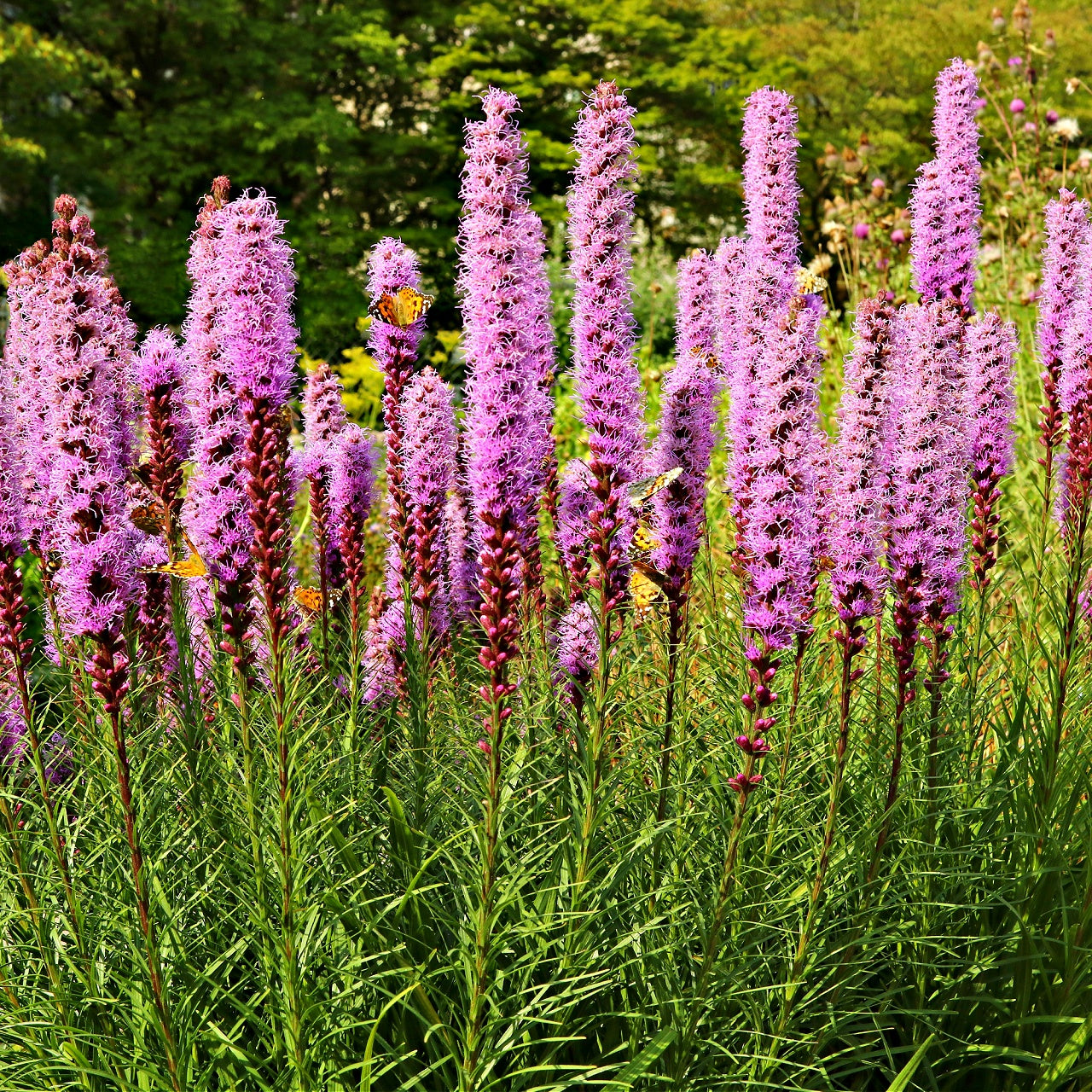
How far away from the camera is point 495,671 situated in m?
2.88

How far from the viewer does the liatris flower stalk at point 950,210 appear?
4.12 meters

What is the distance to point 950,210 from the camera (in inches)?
164

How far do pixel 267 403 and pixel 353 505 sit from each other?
1198mm

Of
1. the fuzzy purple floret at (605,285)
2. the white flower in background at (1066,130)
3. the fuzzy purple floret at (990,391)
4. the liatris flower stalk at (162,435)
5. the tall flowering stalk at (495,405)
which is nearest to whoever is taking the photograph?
the tall flowering stalk at (495,405)

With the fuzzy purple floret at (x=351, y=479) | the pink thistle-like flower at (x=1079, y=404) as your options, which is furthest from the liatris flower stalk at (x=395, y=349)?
the pink thistle-like flower at (x=1079, y=404)

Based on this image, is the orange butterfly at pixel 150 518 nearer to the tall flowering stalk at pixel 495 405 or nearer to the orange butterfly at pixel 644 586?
the tall flowering stalk at pixel 495 405

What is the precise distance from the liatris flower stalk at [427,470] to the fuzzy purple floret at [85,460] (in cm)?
110

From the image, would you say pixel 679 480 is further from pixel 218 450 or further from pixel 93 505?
pixel 93 505

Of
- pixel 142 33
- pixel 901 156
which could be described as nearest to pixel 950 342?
pixel 142 33

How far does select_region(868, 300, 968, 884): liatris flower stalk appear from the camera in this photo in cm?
320

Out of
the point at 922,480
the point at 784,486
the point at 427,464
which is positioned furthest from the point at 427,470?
the point at 922,480

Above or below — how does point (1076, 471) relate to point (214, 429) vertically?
below

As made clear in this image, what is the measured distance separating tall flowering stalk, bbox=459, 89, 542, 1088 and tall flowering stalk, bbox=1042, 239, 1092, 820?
2.15 metres

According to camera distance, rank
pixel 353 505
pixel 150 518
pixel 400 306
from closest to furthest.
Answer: pixel 150 518
pixel 400 306
pixel 353 505
